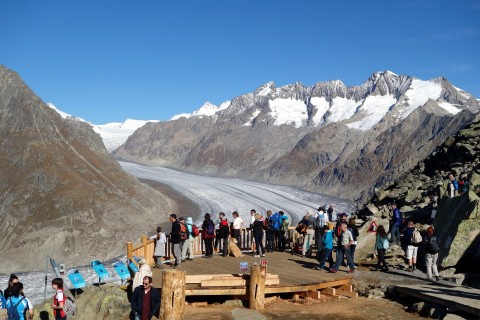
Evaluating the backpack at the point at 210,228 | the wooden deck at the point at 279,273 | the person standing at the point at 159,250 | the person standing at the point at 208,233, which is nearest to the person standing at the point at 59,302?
the wooden deck at the point at 279,273

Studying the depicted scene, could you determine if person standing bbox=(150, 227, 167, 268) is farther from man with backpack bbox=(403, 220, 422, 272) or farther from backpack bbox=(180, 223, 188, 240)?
man with backpack bbox=(403, 220, 422, 272)

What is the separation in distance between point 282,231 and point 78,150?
2247 inches

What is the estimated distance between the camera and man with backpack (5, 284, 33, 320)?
39.1 ft

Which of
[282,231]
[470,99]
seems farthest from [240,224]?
[470,99]

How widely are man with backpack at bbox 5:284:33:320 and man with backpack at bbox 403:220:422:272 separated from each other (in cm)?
1297

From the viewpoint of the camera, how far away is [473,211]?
1820 centimetres

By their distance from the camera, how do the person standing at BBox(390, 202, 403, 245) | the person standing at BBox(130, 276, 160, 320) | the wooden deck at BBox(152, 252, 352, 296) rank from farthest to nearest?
1. the person standing at BBox(390, 202, 403, 245)
2. the wooden deck at BBox(152, 252, 352, 296)
3. the person standing at BBox(130, 276, 160, 320)

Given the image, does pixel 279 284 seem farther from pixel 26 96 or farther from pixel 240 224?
pixel 26 96

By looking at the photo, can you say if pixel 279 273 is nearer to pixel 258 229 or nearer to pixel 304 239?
pixel 258 229

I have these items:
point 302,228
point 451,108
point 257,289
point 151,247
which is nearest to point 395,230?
point 302,228

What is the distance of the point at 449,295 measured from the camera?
14992mm

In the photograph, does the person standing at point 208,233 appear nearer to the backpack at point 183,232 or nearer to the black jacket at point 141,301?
the backpack at point 183,232

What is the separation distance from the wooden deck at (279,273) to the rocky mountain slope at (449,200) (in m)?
4.02

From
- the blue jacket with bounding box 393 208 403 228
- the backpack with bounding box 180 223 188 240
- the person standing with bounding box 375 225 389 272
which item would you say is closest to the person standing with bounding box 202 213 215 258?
the backpack with bounding box 180 223 188 240
